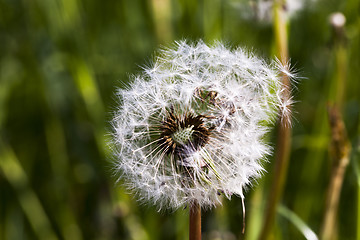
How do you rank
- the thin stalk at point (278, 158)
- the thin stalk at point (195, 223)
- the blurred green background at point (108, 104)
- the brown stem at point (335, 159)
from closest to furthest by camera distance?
1. the thin stalk at point (195, 223)
2. the brown stem at point (335, 159)
3. the thin stalk at point (278, 158)
4. the blurred green background at point (108, 104)

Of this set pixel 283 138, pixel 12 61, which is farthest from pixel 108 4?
pixel 283 138

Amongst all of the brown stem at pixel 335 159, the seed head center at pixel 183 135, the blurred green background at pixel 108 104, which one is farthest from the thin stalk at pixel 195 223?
the blurred green background at pixel 108 104

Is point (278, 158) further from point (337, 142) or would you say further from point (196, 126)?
point (196, 126)

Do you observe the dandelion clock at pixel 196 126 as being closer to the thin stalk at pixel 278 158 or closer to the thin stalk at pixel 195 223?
the thin stalk at pixel 195 223

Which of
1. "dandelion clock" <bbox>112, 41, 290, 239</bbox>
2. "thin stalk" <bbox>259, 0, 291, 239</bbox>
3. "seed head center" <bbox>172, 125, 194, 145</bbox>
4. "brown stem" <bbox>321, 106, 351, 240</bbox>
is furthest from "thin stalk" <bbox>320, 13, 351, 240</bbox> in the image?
"seed head center" <bbox>172, 125, 194, 145</bbox>

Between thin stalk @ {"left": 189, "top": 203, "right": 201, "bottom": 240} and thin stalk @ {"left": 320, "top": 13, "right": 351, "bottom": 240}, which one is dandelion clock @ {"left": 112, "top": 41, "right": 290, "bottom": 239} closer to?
thin stalk @ {"left": 189, "top": 203, "right": 201, "bottom": 240}

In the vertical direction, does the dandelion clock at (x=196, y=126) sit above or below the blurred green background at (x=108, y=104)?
below

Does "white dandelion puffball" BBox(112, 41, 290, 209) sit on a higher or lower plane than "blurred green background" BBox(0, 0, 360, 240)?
lower
